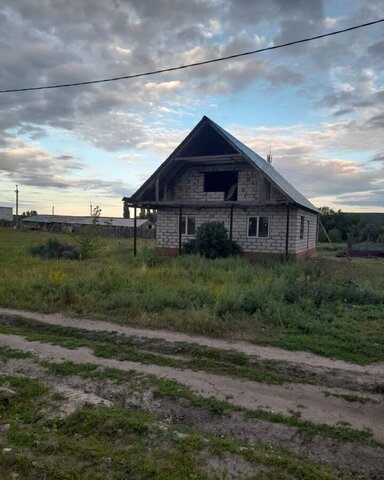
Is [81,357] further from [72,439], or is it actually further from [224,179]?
[224,179]

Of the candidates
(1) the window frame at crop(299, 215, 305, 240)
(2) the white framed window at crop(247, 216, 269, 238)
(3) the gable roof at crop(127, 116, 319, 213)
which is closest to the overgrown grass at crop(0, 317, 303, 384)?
(3) the gable roof at crop(127, 116, 319, 213)

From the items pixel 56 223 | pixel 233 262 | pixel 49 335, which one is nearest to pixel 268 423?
pixel 49 335

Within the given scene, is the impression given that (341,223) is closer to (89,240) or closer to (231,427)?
(89,240)

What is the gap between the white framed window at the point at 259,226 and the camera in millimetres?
18047

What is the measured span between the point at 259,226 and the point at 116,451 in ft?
51.3

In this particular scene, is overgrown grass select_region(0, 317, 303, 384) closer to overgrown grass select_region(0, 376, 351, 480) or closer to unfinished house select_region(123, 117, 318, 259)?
overgrown grass select_region(0, 376, 351, 480)

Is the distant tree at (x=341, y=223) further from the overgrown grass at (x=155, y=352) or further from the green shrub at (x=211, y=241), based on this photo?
the overgrown grass at (x=155, y=352)

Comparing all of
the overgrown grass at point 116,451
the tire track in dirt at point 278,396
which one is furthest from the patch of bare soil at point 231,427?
the tire track in dirt at point 278,396

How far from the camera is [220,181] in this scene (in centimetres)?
1973

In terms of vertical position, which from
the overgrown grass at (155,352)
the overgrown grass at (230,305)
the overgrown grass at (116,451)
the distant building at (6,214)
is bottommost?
the overgrown grass at (155,352)

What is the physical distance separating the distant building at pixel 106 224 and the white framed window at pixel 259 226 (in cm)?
4069

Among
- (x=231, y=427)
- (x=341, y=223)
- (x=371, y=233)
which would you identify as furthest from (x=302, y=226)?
(x=341, y=223)

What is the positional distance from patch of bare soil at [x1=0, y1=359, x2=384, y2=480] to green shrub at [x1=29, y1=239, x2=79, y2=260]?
1558 centimetres

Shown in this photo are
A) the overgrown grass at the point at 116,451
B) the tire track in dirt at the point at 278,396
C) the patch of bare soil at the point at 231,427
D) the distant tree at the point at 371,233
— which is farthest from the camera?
the distant tree at the point at 371,233
